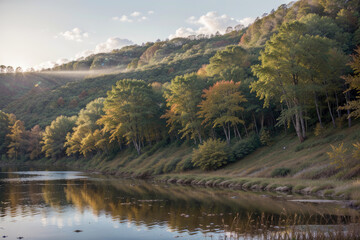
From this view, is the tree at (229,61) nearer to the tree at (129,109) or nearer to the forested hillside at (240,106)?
the forested hillside at (240,106)

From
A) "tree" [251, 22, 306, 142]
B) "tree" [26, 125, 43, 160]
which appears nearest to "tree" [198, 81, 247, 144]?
"tree" [251, 22, 306, 142]

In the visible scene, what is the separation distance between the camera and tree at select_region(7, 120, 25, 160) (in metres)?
111

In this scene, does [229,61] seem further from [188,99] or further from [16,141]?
[16,141]

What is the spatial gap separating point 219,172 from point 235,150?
5.26 meters

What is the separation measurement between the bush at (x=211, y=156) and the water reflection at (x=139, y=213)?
539 inches

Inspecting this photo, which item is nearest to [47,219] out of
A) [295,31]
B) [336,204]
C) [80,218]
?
[80,218]

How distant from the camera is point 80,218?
913 inches

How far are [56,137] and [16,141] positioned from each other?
21281 mm

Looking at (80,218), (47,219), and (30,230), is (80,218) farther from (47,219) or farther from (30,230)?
(30,230)

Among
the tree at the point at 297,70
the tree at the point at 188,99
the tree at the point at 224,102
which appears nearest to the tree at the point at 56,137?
the tree at the point at 188,99

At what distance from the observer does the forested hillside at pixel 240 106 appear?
144 ft

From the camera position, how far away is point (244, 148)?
162 feet

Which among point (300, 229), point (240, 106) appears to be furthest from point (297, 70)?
point (300, 229)

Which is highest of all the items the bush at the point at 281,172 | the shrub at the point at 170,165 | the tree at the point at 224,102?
the tree at the point at 224,102
